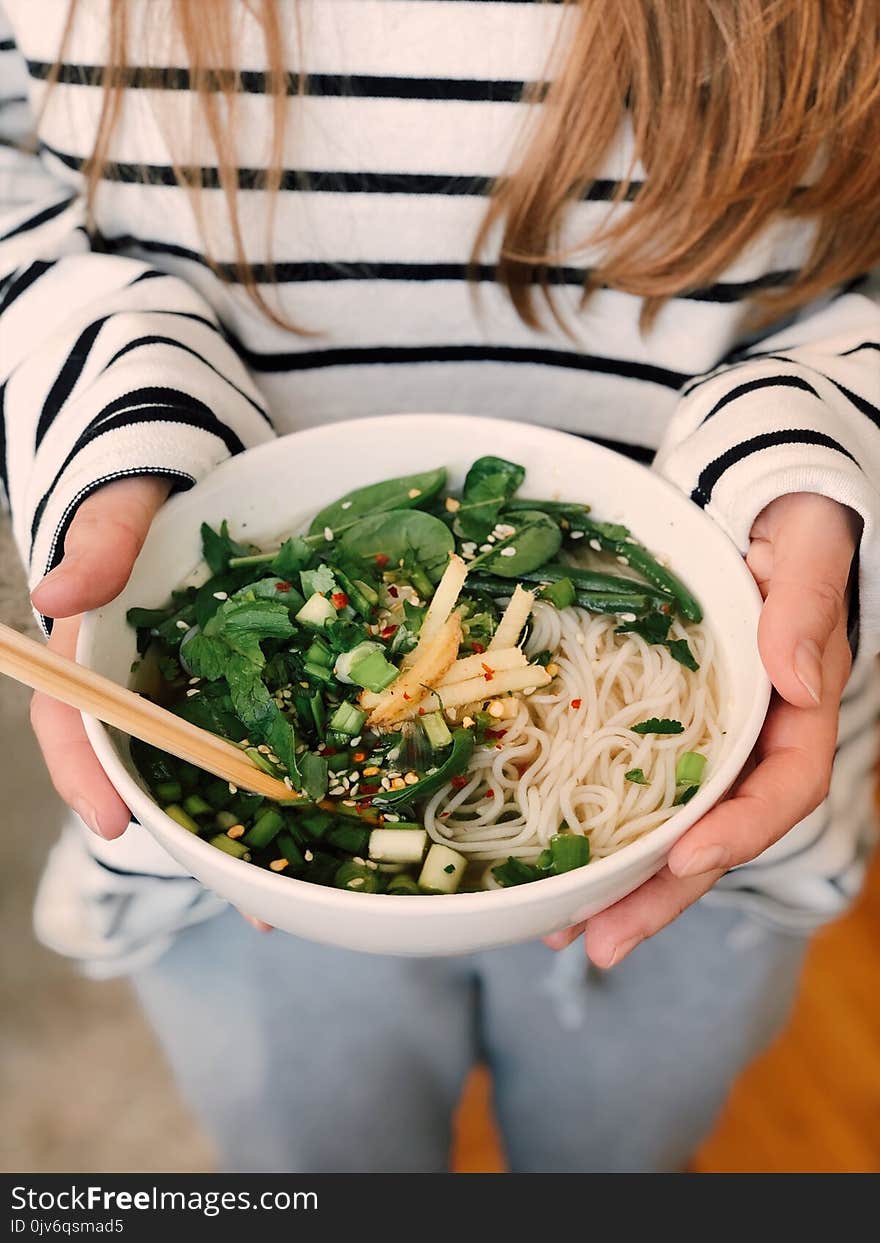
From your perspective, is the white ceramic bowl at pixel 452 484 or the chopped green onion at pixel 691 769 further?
the chopped green onion at pixel 691 769

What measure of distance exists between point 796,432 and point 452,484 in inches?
12.2

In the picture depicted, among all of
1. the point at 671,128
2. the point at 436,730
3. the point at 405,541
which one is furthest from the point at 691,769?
the point at 671,128

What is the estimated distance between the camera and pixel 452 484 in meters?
0.97

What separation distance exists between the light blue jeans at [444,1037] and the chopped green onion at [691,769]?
0.47 metres

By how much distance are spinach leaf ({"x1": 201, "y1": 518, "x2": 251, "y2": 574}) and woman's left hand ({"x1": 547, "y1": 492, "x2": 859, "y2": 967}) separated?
0.42 meters

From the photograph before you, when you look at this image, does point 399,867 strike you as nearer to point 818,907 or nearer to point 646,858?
point 646,858

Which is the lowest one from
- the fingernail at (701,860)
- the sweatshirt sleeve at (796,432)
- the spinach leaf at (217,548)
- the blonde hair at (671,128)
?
the fingernail at (701,860)

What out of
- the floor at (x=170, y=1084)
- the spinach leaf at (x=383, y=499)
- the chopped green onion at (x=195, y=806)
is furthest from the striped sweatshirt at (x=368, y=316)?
the floor at (x=170, y=1084)

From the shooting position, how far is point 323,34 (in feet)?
2.96

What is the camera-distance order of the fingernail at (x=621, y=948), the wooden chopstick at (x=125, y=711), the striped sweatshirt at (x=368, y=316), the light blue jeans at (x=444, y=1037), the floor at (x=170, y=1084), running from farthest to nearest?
the floor at (x=170, y=1084)
the light blue jeans at (x=444, y=1037)
the striped sweatshirt at (x=368, y=316)
the fingernail at (x=621, y=948)
the wooden chopstick at (x=125, y=711)

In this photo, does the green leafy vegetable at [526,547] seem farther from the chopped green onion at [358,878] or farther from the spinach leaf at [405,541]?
the chopped green onion at [358,878]

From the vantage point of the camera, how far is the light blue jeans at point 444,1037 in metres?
1.23

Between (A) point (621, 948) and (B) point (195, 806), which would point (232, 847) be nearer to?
(B) point (195, 806)
